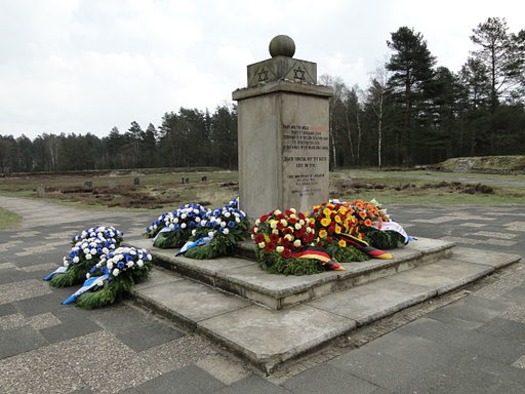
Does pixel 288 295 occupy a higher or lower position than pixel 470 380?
higher

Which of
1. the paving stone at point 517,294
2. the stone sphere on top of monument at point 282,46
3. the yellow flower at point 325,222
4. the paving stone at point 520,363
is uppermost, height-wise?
the stone sphere on top of monument at point 282,46

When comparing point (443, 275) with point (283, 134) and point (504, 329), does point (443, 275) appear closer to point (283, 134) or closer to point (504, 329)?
point (504, 329)

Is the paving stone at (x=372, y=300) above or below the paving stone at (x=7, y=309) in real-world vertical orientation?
above

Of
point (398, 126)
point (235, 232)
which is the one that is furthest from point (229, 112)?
point (235, 232)

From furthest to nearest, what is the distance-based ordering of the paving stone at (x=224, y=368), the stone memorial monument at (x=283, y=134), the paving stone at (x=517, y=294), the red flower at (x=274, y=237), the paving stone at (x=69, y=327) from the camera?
1. the stone memorial monument at (x=283, y=134)
2. the red flower at (x=274, y=237)
3. the paving stone at (x=517, y=294)
4. the paving stone at (x=69, y=327)
5. the paving stone at (x=224, y=368)

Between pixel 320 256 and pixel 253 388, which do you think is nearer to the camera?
pixel 253 388

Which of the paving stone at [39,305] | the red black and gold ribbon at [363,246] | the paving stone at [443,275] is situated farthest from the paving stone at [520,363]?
the paving stone at [39,305]

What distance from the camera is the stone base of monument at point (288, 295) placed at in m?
3.21

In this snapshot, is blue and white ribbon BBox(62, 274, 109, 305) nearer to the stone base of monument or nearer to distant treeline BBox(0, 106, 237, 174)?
the stone base of monument

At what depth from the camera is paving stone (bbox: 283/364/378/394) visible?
2598 mm

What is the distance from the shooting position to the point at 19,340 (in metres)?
3.52

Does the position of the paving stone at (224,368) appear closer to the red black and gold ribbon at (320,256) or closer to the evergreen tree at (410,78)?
the red black and gold ribbon at (320,256)

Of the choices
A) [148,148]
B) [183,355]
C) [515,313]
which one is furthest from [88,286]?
[148,148]

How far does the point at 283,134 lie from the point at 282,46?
1.21m
